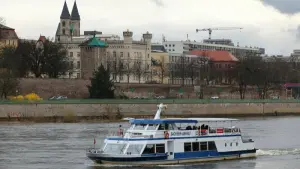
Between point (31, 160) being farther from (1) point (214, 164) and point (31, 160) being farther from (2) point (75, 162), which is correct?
(1) point (214, 164)

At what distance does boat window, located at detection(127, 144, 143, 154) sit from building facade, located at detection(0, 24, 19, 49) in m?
103

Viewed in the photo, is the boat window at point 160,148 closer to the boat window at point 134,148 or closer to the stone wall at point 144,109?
the boat window at point 134,148

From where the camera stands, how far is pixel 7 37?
162 meters

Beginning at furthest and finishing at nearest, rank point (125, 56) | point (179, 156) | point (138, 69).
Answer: point (125, 56), point (138, 69), point (179, 156)

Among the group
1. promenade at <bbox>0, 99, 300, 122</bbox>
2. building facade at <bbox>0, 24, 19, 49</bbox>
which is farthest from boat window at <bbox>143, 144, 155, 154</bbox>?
building facade at <bbox>0, 24, 19, 49</bbox>

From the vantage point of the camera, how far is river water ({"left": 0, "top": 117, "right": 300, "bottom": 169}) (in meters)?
55.8

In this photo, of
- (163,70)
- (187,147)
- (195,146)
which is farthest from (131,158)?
(163,70)

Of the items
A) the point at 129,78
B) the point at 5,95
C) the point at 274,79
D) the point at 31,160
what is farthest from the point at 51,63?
the point at 31,160

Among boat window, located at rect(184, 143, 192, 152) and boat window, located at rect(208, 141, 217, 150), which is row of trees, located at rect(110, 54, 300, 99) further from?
boat window, located at rect(184, 143, 192, 152)

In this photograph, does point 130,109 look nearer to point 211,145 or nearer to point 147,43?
point 211,145

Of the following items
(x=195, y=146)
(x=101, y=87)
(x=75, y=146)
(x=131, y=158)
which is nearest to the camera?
(x=131, y=158)

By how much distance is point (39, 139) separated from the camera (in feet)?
242

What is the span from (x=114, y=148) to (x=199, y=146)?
6.09 metres

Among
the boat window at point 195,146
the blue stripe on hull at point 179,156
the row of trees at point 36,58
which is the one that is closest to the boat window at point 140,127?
the blue stripe on hull at point 179,156
